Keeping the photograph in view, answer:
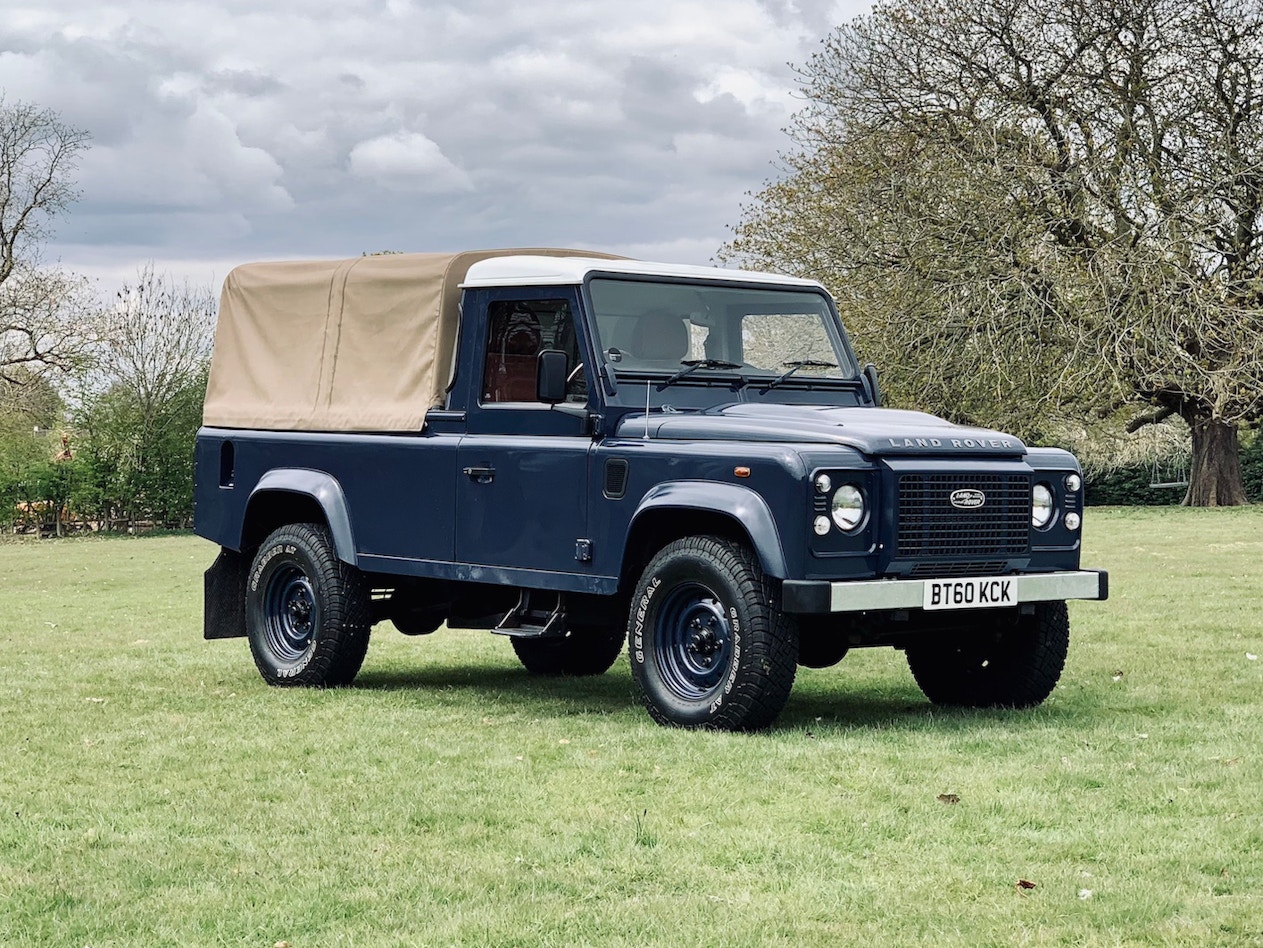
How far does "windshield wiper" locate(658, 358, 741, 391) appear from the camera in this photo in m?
9.70

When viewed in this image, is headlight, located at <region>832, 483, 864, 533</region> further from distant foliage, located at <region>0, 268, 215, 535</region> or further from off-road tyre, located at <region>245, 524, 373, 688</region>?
distant foliage, located at <region>0, 268, 215, 535</region>

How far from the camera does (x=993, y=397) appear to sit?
33.4 m

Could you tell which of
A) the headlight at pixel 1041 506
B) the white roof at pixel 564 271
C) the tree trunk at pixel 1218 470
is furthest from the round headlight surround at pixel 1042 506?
the tree trunk at pixel 1218 470

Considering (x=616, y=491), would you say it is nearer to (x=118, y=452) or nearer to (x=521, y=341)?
(x=521, y=341)

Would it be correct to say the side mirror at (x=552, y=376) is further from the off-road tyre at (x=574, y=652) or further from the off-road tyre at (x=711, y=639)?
the off-road tyre at (x=574, y=652)

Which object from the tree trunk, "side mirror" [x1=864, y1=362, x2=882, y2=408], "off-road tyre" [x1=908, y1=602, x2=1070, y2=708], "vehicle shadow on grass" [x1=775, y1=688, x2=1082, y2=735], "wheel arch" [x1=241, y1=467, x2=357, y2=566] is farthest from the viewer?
the tree trunk

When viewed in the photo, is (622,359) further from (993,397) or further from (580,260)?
(993,397)

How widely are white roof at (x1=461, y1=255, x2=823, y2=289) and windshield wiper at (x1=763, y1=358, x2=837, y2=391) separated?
51 centimetres

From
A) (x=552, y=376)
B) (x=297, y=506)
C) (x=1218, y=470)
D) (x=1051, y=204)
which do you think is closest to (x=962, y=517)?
(x=552, y=376)

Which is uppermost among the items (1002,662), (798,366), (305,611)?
(798,366)

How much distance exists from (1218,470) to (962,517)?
107ft

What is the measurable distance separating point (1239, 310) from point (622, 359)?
24863 mm

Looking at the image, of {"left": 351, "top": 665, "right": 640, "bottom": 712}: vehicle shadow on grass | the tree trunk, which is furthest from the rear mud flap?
the tree trunk

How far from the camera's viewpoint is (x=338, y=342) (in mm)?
11438
